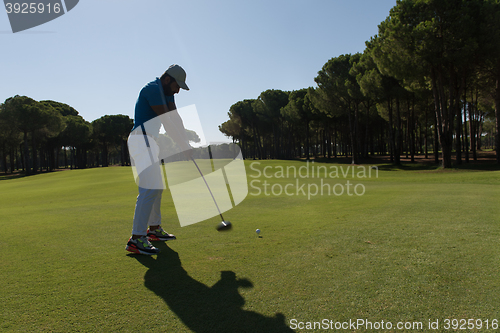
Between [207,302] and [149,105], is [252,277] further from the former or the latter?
[149,105]

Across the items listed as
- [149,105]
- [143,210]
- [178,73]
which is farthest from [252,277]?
[178,73]

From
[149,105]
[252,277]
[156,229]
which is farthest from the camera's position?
[156,229]

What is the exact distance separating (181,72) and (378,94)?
32.8 m

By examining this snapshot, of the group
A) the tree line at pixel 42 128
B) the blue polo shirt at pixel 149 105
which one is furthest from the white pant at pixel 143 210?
the tree line at pixel 42 128

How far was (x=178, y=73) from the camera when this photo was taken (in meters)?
4.63

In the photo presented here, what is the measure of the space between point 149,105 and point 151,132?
1.39 feet

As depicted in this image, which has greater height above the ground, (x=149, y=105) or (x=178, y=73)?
(x=178, y=73)

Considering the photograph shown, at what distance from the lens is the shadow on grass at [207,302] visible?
2229mm

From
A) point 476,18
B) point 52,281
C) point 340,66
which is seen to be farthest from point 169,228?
point 340,66

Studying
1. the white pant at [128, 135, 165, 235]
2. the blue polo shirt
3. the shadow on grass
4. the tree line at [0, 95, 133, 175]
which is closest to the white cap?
the blue polo shirt

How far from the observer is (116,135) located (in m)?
72.2

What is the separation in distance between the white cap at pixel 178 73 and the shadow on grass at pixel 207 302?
110 inches

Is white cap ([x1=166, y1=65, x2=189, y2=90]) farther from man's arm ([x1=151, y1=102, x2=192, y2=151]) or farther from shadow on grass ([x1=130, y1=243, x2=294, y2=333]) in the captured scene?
shadow on grass ([x1=130, y1=243, x2=294, y2=333])

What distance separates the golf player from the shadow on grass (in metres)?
1.15
